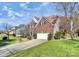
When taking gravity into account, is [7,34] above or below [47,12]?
below

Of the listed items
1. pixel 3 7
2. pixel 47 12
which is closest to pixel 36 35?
pixel 47 12

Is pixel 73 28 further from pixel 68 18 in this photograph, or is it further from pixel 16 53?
pixel 16 53

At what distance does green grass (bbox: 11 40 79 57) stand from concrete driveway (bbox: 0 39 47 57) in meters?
0.04

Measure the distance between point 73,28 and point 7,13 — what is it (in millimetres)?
625

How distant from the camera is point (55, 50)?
6.84 feet

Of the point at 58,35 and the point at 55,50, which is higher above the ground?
the point at 58,35

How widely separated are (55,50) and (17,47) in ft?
1.15

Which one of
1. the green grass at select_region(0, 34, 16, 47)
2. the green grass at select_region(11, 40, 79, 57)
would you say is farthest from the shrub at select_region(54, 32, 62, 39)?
the green grass at select_region(0, 34, 16, 47)

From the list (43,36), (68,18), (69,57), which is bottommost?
(69,57)

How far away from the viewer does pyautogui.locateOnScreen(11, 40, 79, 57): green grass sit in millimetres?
2076

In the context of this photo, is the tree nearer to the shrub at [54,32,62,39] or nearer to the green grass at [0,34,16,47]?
the shrub at [54,32,62,39]

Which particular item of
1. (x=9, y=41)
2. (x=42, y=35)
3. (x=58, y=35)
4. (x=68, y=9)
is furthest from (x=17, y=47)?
(x=68, y=9)

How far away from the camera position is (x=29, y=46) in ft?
7.01

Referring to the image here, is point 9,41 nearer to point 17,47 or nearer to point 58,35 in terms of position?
point 17,47
